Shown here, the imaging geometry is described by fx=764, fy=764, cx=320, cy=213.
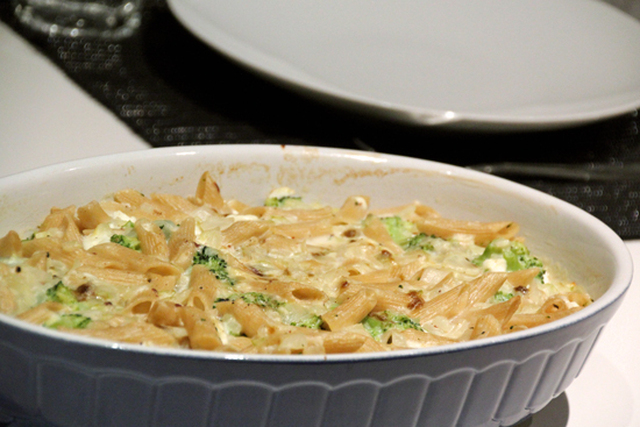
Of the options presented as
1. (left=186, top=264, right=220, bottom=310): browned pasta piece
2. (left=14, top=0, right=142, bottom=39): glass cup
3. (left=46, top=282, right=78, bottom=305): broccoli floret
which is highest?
(left=186, top=264, right=220, bottom=310): browned pasta piece

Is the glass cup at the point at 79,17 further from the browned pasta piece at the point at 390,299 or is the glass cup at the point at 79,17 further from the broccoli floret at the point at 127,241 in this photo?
the browned pasta piece at the point at 390,299

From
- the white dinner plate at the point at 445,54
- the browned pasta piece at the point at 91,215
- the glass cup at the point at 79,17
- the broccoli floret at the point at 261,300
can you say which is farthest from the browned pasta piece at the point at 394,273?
the glass cup at the point at 79,17

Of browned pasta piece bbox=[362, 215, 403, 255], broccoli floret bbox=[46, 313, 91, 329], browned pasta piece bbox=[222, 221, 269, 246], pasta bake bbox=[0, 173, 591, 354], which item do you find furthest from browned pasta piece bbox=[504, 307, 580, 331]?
broccoli floret bbox=[46, 313, 91, 329]

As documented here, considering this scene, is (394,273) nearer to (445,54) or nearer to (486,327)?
(486,327)

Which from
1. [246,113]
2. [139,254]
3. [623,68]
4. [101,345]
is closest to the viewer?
[101,345]

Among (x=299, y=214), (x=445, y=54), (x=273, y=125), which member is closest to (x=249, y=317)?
(x=299, y=214)

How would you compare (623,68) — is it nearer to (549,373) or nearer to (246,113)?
(246,113)

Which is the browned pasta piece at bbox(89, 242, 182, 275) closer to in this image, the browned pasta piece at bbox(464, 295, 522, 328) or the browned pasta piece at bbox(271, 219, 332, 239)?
the browned pasta piece at bbox(271, 219, 332, 239)

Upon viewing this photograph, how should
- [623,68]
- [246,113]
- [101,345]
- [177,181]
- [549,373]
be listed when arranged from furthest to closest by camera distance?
[623,68] < [246,113] < [177,181] < [549,373] < [101,345]

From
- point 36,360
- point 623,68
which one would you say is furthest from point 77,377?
point 623,68
